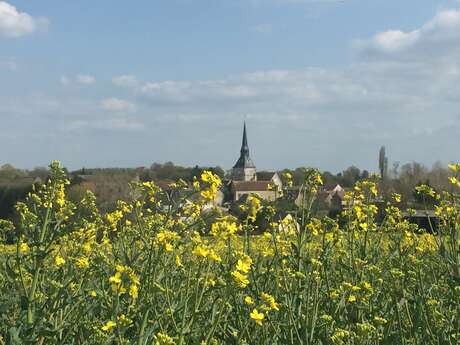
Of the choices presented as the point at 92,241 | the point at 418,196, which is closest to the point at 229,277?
the point at 92,241

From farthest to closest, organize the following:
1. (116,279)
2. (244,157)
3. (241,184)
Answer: (244,157)
(241,184)
(116,279)

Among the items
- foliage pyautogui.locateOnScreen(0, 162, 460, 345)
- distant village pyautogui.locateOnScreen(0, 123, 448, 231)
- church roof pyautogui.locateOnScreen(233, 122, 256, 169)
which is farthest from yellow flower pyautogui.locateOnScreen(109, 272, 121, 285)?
church roof pyautogui.locateOnScreen(233, 122, 256, 169)

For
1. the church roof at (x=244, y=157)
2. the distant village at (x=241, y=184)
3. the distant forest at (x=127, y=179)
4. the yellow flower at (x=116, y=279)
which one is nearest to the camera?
the yellow flower at (x=116, y=279)

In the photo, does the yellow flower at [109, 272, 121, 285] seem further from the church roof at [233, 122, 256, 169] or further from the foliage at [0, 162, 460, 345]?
the church roof at [233, 122, 256, 169]

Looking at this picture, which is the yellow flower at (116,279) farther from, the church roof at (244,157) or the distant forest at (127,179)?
the church roof at (244,157)

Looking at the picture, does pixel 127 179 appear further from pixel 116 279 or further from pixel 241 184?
pixel 116 279

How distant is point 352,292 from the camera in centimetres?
338

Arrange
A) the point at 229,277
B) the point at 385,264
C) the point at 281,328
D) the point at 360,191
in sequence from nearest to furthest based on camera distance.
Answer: the point at 229,277, the point at 281,328, the point at 385,264, the point at 360,191

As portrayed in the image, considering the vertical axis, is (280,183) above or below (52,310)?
above

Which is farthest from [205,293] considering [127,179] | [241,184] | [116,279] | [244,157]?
[244,157]

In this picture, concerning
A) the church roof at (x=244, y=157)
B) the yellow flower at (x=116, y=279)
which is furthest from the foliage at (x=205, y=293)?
the church roof at (x=244, y=157)

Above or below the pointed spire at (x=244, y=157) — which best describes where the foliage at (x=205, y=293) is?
below

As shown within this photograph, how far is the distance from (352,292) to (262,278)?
1253mm

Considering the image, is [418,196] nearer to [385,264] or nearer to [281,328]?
[385,264]
